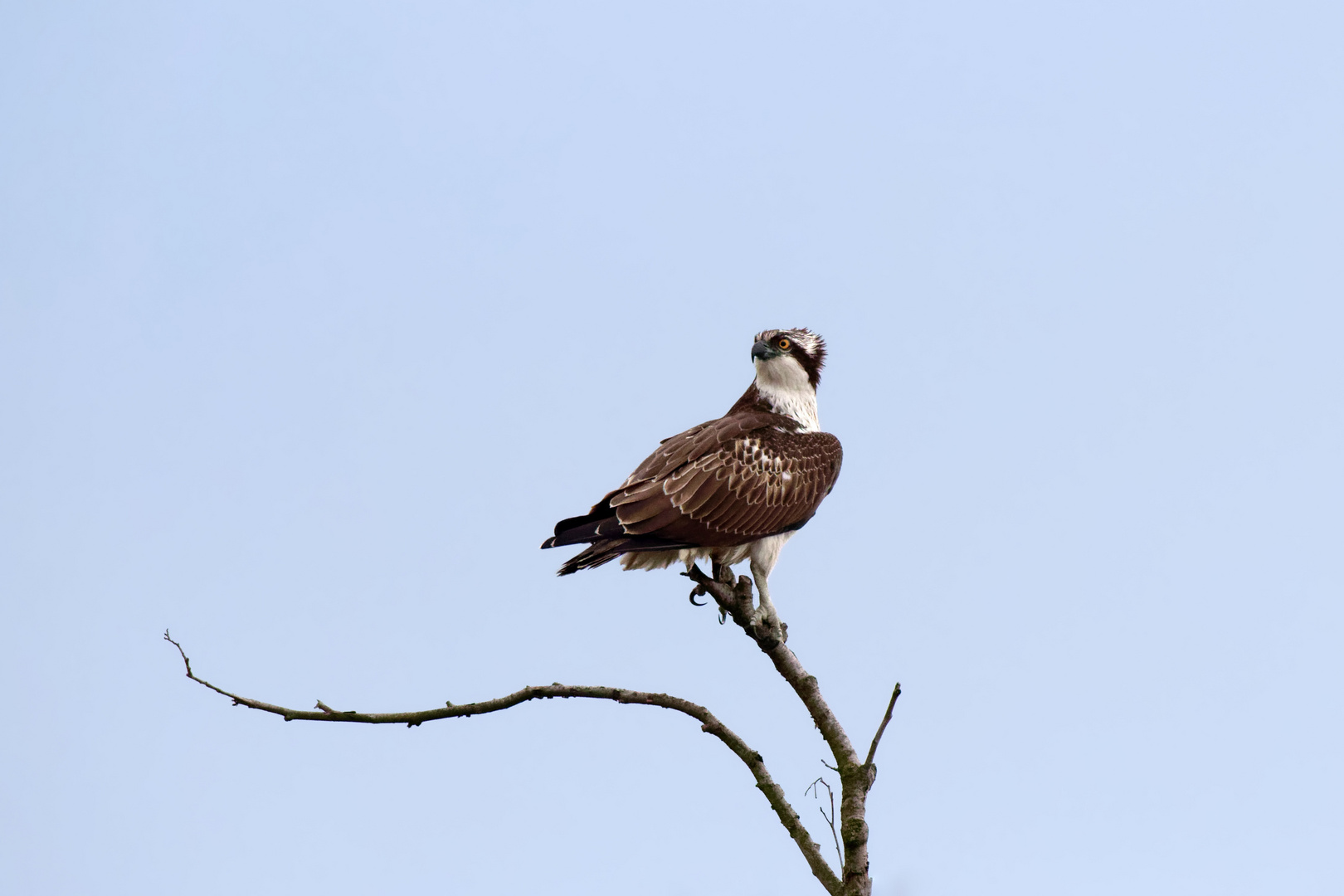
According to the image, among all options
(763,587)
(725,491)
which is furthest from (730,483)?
(763,587)

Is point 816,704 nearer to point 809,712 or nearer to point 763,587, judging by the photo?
point 809,712

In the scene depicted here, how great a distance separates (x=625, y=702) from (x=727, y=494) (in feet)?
6.26

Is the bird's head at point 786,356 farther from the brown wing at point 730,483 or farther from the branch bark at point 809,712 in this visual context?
the branch bark at point 809,712

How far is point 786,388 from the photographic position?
941cm

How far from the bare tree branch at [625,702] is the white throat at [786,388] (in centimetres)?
329

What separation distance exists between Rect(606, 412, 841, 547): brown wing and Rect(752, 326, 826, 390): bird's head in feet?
1.78

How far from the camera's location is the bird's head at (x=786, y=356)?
9.20 meters

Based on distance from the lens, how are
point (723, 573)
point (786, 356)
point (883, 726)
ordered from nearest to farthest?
1. point (883, 726)
2. point (723, 573)
3. point (786, 356)

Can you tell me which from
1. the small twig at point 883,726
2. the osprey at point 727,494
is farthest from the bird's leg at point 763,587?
the small twig at point 883,726

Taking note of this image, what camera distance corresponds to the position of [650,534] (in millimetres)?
7414

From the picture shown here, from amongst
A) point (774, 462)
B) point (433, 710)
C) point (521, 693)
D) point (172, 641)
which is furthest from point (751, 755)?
point (172, 641)

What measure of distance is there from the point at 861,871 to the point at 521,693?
2.13 m

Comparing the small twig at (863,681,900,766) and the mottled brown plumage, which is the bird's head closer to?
the mottled brown plumage

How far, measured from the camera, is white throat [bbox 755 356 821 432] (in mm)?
9281
